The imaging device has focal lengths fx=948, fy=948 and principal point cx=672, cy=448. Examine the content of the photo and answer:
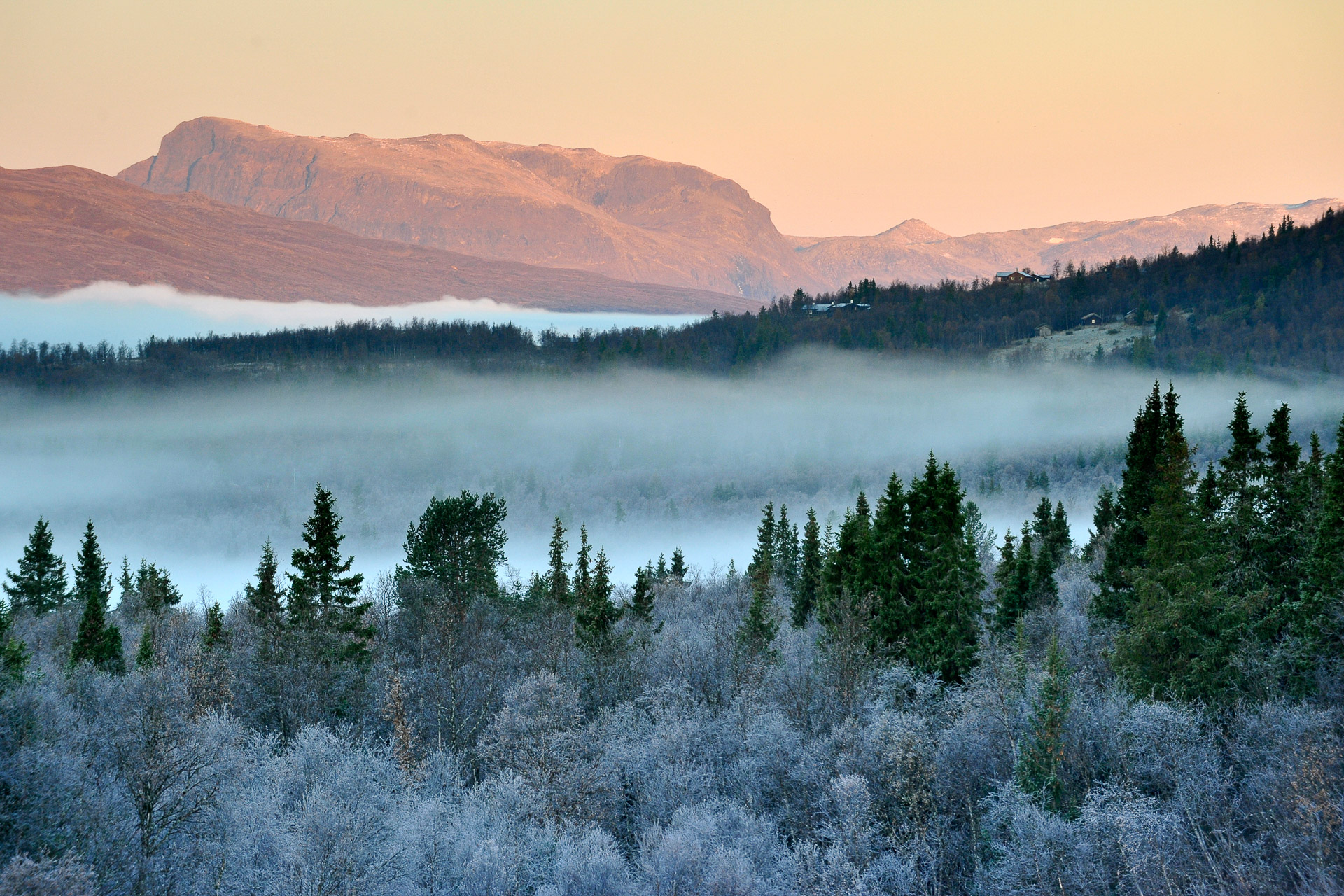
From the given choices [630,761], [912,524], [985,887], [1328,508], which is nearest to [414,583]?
[630,761]

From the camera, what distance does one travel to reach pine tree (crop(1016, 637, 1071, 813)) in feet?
115

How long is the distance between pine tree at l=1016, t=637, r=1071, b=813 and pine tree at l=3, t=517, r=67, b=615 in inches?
2994

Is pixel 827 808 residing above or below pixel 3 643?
below

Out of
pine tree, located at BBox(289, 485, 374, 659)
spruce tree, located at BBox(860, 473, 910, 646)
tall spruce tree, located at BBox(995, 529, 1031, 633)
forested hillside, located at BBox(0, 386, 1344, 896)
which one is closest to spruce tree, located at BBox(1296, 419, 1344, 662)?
forested hillside, located at BBox(0, 386, 1344, 896)

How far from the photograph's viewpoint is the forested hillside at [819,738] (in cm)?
3186

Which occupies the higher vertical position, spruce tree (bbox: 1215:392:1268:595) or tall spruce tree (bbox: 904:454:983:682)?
spruce tree (bbox: 1215:392:1268:595)

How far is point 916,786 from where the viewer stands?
121ft

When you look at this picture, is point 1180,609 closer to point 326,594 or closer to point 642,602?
point 642,602

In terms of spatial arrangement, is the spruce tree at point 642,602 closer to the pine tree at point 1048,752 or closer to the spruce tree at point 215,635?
the spruce tree at point 215,635

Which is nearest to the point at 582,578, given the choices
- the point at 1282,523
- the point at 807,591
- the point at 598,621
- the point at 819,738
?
the point at 598,621

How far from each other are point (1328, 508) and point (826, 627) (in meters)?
24.2

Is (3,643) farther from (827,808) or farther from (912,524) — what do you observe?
(912,524)

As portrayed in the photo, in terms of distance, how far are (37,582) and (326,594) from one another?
1619 inches

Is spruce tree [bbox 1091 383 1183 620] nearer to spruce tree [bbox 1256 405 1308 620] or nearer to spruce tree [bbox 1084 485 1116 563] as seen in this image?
spruce tree [bbox 1084 485 1116 563]
